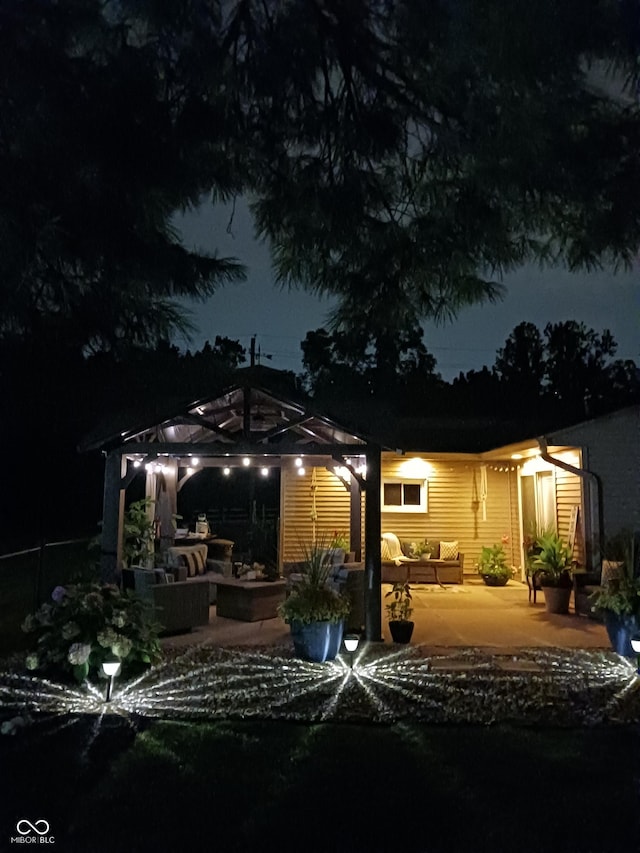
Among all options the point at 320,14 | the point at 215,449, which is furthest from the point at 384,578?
the point at 320,14

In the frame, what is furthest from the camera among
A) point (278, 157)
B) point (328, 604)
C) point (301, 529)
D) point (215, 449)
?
point (301, 529)

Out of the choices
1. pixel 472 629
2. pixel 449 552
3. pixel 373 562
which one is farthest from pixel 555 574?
pixel 449 552

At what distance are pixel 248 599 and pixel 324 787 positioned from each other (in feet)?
16.0

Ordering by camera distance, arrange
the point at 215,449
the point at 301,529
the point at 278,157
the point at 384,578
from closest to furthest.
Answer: the point at 278,157 → the point at 215,449 → the point at 384,578 → the point at 301,529

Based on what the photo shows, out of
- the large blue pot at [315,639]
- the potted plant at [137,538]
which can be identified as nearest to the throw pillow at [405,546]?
the potted plant at [137,538]

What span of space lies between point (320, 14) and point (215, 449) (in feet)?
15.0

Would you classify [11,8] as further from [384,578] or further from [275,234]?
[384,578]

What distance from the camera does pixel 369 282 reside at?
204 inches

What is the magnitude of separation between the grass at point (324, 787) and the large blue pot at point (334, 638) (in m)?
→ 1.90

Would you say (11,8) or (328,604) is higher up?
(11,8)

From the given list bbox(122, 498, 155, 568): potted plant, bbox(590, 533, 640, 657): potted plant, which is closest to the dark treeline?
bbox(122, 498, 155, 568): potted plant

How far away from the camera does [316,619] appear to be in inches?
255

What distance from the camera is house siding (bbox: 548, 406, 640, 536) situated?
9328 millimetres

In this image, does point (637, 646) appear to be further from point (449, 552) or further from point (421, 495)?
point (421, 495)
